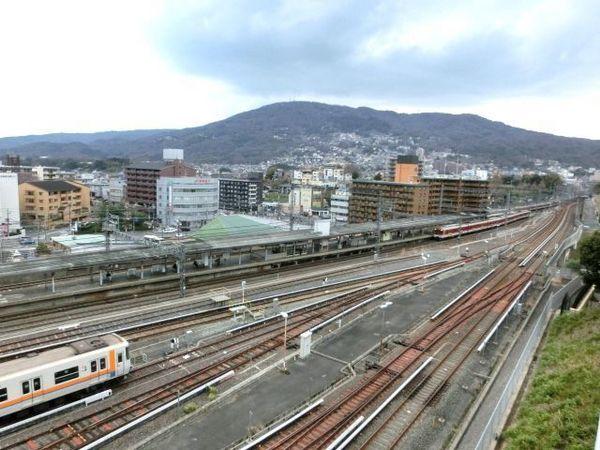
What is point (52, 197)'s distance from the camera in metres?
54.1

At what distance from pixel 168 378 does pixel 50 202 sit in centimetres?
5018

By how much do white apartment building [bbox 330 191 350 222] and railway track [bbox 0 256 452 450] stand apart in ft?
147

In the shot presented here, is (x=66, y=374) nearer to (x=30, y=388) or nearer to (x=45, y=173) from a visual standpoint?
(x=30, y=388)

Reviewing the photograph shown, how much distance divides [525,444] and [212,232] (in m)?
30.9

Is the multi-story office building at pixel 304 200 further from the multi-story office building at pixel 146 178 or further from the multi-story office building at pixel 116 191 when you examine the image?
the multi-story office building at pixel 116 191

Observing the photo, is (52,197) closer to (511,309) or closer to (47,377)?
(47,377)

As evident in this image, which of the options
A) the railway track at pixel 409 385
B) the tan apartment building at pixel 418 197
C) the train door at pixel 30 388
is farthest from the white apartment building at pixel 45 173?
the railway track at pixel 409 385

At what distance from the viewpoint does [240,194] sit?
81750 millimetres

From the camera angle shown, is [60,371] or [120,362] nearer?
[60,371]

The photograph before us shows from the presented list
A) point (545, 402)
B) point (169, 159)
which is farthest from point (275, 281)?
point (169, 159)

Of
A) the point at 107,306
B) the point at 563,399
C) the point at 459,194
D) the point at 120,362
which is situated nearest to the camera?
the point at 563,399

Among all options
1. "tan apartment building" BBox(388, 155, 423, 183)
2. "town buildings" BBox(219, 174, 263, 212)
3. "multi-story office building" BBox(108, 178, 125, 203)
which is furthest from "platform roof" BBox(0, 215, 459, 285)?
"multi-story office building" BBox(108, 178, 125, 203)

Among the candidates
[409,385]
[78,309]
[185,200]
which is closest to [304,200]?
[185,200]

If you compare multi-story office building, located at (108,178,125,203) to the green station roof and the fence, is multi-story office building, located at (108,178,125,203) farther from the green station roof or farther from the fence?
the fence
